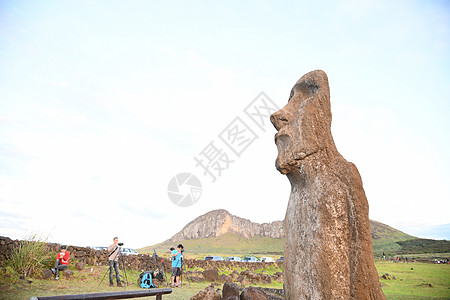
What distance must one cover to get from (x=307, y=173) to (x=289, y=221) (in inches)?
42.3

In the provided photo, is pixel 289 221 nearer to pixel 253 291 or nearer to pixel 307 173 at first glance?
pixel 307 173

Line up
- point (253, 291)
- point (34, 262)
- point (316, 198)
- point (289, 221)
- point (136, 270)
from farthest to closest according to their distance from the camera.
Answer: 1. point (136, 270)
2. point (34, 262)
3. point (253, 291)
4. point (289, 221)
5. point (316, 198)

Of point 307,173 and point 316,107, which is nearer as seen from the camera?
point 307,173

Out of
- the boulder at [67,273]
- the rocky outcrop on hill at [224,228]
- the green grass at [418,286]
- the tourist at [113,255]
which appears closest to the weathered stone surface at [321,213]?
the tourist at [113,255]

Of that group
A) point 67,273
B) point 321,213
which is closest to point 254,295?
point 321,213

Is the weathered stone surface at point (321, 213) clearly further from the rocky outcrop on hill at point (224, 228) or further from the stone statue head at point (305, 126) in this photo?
the rocky outcrop on hill at point (224, 228)

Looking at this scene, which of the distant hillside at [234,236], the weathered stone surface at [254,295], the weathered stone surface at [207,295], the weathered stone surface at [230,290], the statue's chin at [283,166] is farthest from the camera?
the distant hillside at [234,236]

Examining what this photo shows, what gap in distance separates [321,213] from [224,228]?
10200 cm

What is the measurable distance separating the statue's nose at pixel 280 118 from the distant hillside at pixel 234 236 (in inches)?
3184

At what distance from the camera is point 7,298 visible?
851cm

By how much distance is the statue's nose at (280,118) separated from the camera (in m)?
6.12

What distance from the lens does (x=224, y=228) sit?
103438 millimetres

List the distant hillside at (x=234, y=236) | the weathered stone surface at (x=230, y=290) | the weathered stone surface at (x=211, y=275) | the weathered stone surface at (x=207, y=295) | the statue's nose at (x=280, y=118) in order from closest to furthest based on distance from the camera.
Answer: the statue's nose at (x=280, y=118), the weathered stone surface at (x=230, y=290), the weathered stone surface at (x=207, y=295), the weathered stone surface at (x=211, y=275), the distant hillside at (x=234, y=236)

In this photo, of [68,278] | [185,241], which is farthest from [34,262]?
[185,241]
